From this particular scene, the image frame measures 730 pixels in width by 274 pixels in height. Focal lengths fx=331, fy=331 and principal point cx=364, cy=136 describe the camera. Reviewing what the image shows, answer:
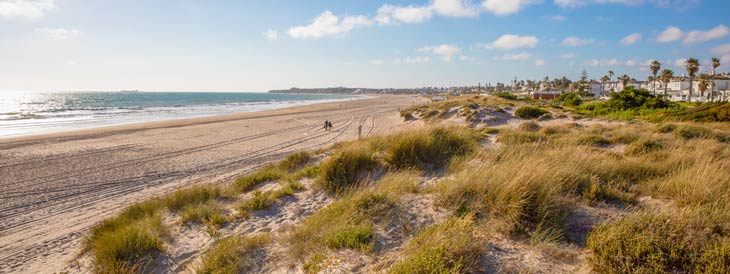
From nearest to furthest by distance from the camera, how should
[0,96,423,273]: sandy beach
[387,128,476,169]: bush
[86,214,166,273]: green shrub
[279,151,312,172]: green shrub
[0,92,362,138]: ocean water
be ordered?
1. [86,214,166,273]: green shrub
2. [0,96,423,273]: sandy beach
3. [387,128,476,169]: bush
4. [279,151,312,172]: green shrub
5. [0,92,362,138]: ocean water

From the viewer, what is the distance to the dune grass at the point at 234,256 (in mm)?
3826

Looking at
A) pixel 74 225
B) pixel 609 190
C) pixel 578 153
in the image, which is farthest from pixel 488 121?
A: pixel 74 225

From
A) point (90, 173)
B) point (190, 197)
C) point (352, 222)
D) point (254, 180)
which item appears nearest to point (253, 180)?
point (254, 180)

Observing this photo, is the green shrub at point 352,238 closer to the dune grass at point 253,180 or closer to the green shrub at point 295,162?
the dune grass at point 253,180

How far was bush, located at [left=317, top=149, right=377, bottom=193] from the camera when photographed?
20.9ft

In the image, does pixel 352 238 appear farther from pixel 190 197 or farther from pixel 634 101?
pixel 634 101

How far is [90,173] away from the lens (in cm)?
1201

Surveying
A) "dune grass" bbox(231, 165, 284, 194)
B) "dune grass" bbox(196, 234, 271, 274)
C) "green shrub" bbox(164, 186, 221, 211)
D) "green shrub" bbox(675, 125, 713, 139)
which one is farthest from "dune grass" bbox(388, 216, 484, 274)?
"green shrub" bbox(675, 125, 713, 139)

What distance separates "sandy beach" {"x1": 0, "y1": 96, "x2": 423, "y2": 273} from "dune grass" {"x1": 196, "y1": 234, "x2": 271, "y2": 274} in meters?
3.06

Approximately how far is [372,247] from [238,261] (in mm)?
1603

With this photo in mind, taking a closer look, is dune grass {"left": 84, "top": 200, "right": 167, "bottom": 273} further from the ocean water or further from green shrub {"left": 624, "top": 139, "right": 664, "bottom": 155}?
the ocean water

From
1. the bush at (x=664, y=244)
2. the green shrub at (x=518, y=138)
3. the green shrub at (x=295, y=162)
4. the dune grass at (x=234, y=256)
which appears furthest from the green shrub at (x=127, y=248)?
the green shrub at (x=518, y=138)

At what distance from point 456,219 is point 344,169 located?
2.98 m

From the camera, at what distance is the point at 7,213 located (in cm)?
813
